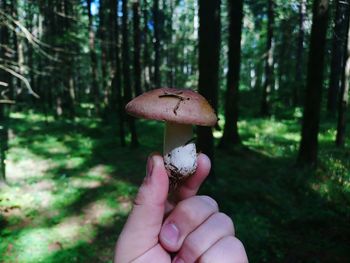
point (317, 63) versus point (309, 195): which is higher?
point (317, 63)

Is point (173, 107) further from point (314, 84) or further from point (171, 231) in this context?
point (314, 84)

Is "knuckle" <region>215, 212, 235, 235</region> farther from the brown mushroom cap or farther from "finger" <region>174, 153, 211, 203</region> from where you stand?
the brown mushroom cap

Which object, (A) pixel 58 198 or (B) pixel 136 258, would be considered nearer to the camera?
(B) pixel 136 258

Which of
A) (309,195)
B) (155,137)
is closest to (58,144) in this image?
(155,137)

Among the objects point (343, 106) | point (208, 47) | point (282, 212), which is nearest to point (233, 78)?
point (343, 106)

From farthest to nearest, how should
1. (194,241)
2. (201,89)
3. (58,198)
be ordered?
(58,198), (201,89), (194,241)

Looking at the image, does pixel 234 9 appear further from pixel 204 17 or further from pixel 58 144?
pixel 58 144

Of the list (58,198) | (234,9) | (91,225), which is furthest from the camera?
(234,9)
